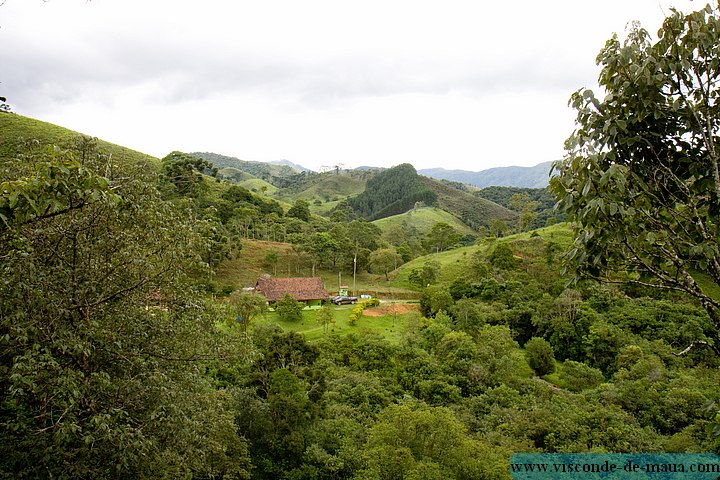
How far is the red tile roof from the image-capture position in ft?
113

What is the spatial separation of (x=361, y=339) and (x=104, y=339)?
17823 millimetres

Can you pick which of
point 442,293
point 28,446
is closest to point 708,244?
point 28,446

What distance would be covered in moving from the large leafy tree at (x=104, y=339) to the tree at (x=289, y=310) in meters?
21.1

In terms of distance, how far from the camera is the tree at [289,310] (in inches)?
1161

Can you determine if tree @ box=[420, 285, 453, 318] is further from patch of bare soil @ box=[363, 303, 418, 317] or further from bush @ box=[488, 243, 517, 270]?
bush @ box=[488, 243, 517, 270]

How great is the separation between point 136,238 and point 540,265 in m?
38.5

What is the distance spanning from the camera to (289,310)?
96.6 feet

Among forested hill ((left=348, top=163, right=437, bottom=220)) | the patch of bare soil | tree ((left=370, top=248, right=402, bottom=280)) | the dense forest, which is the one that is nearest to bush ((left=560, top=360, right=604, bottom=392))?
the dense forest

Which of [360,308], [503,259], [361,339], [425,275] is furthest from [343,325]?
[503,259]

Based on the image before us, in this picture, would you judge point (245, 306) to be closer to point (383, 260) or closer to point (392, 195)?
point (383, 260)

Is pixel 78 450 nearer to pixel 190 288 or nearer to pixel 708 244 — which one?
pixel 190 288

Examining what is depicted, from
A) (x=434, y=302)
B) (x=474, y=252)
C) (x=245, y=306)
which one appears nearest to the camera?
(x=245, y=306)

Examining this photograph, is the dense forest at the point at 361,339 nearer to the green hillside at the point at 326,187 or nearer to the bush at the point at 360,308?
the bush at the point at 360,308

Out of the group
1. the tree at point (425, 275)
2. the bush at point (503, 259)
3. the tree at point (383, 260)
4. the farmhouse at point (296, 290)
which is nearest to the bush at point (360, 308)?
the farmhouse at point (296, 290)
